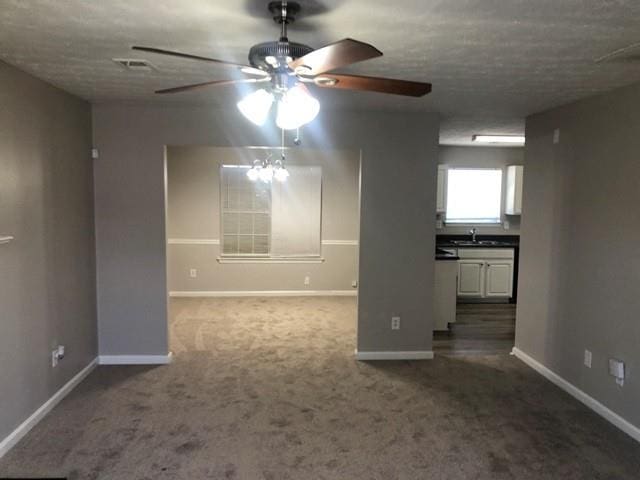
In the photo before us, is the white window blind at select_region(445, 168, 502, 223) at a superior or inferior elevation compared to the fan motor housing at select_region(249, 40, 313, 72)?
inferior

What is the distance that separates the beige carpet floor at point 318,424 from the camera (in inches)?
103

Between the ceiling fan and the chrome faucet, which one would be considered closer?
the ceiling fan

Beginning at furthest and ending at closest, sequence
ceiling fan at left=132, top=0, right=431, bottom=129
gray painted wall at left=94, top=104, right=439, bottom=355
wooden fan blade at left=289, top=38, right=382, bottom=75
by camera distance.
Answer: gray painted wall at left=94, top=104, right=439, bottom=355 → ceiling fan at left=132, top=0, right=431, bottom=129 → wooden fan blade at left=289, top=38, right=382, bottom=75

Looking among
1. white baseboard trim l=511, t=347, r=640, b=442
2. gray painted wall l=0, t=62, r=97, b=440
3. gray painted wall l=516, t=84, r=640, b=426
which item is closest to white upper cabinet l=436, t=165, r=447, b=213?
gray painted wall l=516, t=84, r=640, b=426

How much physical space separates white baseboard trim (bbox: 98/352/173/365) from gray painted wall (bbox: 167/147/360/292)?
9.24 feet

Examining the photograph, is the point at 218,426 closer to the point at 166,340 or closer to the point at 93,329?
the point at 166,340

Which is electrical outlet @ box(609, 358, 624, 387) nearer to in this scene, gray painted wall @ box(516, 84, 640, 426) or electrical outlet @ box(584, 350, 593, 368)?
gray painted wall @ box(516, 84, 640, 426)

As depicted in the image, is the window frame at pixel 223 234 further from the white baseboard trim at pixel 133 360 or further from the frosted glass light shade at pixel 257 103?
the frosted glass light shade at pixel 257 103

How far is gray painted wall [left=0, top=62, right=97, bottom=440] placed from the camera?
2770mm

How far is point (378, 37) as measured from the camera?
2225mm

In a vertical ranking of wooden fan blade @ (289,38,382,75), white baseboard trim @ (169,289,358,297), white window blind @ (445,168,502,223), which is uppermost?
wooden fan blade @ (289,38,382,75)

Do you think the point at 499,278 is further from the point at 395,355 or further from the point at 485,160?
the point at 395,355

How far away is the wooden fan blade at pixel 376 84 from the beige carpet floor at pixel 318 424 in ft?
6.68

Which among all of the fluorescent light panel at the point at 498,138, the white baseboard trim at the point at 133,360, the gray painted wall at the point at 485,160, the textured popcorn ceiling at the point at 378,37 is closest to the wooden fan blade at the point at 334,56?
the textured popcorn ceiling at the point at 378,37
